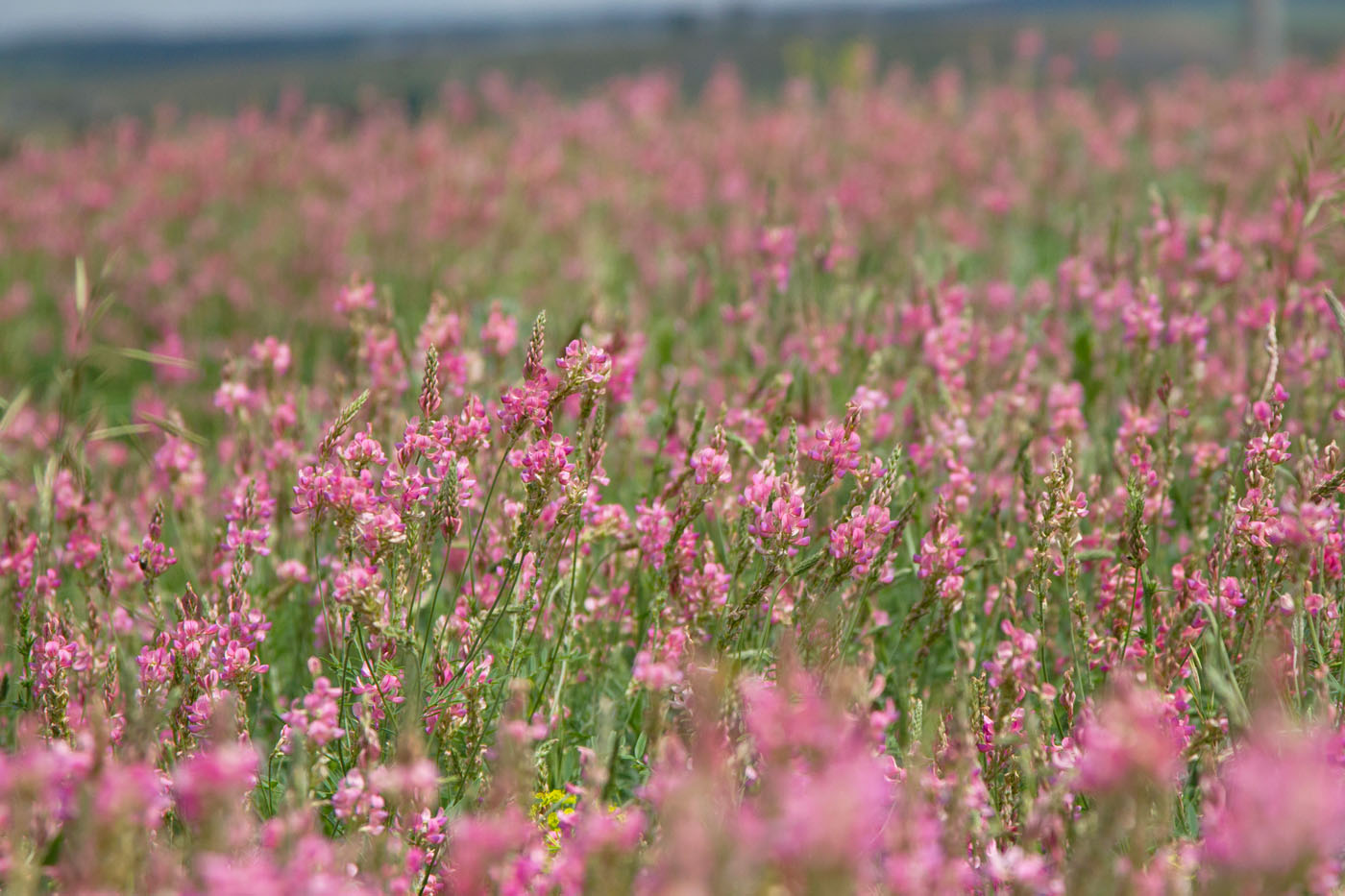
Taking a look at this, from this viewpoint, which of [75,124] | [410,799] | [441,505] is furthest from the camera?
[75,124]

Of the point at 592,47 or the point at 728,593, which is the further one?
the point at 592,47

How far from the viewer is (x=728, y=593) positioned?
246 centimetres

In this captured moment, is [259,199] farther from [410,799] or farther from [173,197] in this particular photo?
[410,799]

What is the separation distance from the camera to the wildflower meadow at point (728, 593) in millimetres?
1430

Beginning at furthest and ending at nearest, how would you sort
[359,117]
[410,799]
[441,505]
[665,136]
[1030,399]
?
[359,117]
[665,136]
[1030,399]
[441,505]
[410,799]

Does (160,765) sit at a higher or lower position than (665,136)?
lower

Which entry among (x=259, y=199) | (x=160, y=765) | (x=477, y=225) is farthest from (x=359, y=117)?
(x=160, y=765)

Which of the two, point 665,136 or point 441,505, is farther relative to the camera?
point 665,136

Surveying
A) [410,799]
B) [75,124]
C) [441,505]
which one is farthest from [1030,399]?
[75,124]

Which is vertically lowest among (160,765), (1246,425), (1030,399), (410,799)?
(160,765)

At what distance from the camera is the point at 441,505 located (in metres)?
2.11

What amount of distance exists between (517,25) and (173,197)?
471 ft

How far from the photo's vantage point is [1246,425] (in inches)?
94.5

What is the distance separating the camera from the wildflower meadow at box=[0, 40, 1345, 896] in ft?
4.69
